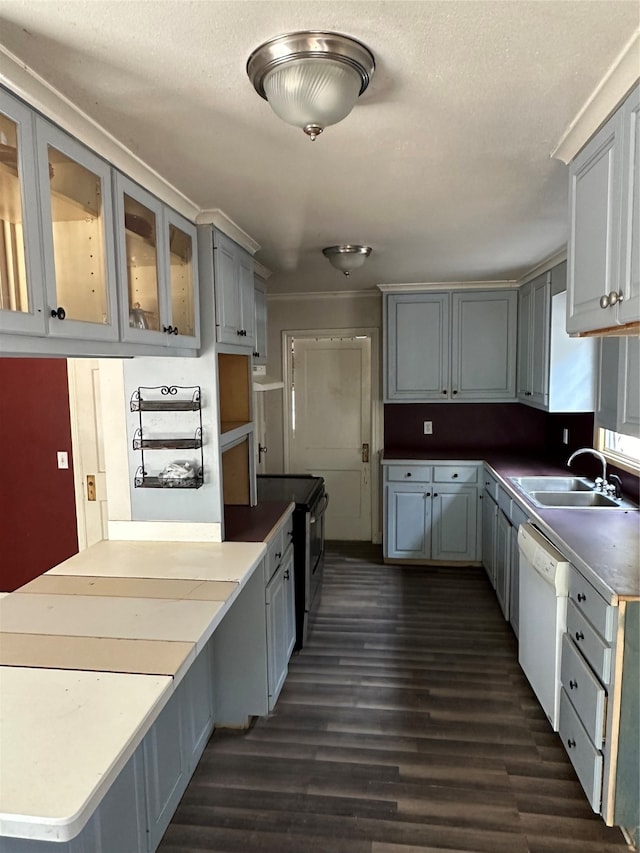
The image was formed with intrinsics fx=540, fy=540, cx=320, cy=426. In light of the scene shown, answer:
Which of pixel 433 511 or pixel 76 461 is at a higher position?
pixel 76 461

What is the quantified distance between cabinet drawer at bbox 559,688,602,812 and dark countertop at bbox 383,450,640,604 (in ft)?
1.89

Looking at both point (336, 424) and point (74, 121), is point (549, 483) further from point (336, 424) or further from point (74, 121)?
point (74, 121)

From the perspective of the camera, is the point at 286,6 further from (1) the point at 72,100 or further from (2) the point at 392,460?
(2) the point at 392,460

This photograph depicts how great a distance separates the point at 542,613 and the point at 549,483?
126 cm

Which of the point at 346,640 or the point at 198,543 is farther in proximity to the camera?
the point at 346,640

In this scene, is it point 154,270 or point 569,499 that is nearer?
point 154,270

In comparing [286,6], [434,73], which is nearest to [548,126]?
[434,73]

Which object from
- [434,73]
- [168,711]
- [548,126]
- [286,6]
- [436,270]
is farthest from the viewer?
[436,270]

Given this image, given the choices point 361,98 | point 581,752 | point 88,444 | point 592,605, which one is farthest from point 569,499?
point 88,444

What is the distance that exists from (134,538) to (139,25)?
1.94 m

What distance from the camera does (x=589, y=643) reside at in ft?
6.54

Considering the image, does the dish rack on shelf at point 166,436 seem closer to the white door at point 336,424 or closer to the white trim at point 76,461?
the white trim at point 76,461

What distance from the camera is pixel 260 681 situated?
2436 millimetres

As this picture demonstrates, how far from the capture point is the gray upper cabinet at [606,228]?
1320mm
